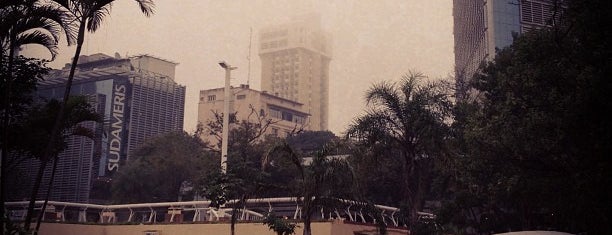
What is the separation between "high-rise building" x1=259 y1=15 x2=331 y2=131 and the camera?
164 m

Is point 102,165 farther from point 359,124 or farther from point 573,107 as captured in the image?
point 573,107

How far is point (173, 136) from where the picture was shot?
180 ft

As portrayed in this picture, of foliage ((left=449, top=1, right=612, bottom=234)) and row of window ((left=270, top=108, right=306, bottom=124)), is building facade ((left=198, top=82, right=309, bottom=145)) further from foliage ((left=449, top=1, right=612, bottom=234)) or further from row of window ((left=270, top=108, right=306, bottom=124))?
foliage ((left=449, top=1, right=612, bottom=234))

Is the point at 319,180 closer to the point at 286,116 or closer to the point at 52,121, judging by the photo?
the point at 52,121

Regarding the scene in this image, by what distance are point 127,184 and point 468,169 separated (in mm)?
35294

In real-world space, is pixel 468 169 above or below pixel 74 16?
below

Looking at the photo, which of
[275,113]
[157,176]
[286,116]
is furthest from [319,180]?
[286,116]

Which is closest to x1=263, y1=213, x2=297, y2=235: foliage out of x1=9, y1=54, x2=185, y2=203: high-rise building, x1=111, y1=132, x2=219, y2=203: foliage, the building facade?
x1=111, y1=132, x2=219, y2=203: foliage

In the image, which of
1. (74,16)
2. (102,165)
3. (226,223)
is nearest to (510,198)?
(226,223)

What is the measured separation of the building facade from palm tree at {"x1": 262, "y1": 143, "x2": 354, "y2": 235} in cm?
8042

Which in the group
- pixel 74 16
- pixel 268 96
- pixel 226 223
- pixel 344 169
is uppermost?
pixel 268 96

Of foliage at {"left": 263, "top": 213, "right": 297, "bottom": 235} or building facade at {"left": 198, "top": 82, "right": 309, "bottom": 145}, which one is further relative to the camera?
building facade at {"left": 198, "top": 82, "right": 309, "bottom": 145}

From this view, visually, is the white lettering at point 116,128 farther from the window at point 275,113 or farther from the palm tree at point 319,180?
the palm tree at point 319,180

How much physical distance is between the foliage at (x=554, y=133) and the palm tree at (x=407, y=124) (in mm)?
2413
